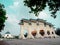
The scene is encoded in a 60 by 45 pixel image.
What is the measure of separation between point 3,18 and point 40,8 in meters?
45.9

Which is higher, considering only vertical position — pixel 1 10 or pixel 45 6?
pixel 1 10

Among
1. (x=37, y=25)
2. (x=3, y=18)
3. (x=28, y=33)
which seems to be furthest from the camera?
(x=37, y=25)

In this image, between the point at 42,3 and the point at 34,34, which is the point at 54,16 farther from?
the point at 34,34

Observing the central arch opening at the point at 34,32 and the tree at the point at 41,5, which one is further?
the central arch opening at the point at 34,32

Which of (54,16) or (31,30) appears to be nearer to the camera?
(54,16)

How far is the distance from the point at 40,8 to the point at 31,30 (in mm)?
80171

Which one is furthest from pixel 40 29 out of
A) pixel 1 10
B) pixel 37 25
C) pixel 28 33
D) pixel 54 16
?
pixel 54 16

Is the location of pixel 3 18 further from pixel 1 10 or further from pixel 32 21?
pixel 32 21

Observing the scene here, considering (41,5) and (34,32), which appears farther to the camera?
(34,32)

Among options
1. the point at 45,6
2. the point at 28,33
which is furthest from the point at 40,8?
the point at 28,33

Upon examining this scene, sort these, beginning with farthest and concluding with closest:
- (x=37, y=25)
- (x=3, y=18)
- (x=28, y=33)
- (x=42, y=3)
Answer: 1. (x=37, y=25)
2. (x=28, y=33)
3. (x=3, y=18)
4. (x=42, y=3)

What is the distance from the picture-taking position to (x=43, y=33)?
11069 cm

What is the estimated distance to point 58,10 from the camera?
21.6 metres

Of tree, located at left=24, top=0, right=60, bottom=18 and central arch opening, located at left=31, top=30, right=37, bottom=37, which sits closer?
tree, located at left=24, top=0, right=60, bottom=18
